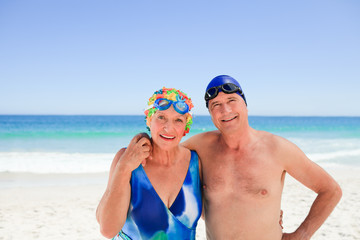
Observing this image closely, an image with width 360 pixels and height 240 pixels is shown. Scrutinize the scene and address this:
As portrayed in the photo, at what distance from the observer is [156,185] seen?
268 cm

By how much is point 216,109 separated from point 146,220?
131 centimetres

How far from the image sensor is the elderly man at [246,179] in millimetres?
2963

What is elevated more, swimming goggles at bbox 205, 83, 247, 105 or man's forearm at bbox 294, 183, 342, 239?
swimming goggles at bbox 205, 83, 247, 105

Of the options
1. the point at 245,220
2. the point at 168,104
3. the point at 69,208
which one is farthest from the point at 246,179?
the point at 69,208

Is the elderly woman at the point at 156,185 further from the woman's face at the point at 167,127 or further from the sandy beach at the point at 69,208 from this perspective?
the sandy beach at the point at 69,208

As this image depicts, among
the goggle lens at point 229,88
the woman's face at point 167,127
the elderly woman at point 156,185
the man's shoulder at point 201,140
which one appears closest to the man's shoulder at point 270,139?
the man's shoulder at point 201,140

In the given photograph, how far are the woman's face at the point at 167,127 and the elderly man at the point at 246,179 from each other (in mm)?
551

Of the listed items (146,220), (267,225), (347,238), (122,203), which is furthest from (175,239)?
(347,238)

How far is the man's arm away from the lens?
3.02 m

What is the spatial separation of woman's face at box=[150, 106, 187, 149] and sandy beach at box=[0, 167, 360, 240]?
371 cm

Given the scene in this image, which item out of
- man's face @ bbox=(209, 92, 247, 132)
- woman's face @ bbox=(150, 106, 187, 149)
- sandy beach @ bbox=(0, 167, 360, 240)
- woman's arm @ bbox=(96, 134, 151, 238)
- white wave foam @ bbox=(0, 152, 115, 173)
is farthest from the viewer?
white wave foam @ bbox=(0, 152, 115, 173)

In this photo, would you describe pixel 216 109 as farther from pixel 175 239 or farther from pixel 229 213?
pixel 175 239

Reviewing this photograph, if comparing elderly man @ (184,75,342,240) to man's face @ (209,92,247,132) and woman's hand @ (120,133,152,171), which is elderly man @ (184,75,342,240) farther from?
woman's hand @ (120,133,152,171)

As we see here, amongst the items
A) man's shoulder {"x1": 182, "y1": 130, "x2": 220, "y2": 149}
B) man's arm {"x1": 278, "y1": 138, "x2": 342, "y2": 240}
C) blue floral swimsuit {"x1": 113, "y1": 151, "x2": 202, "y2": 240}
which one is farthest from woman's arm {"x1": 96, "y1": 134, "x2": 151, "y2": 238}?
man's arm {"x1": 278, "y1": 138, "x2": 342, "y2": 240}
